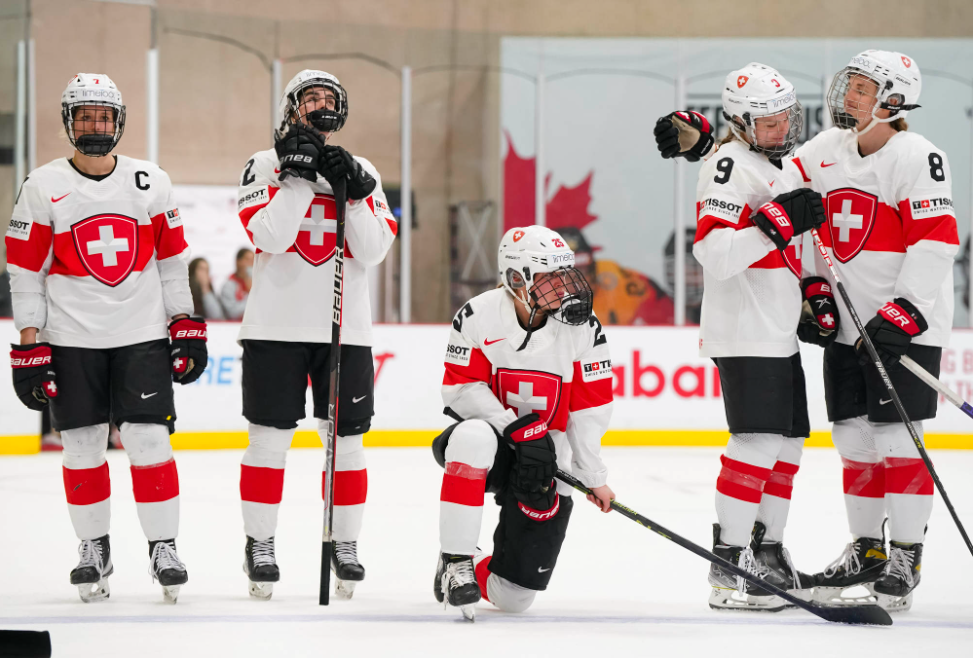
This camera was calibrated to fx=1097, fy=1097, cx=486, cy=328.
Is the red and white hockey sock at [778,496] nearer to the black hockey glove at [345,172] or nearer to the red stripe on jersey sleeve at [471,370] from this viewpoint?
the red stripe on jersey sleeve at [471,370]

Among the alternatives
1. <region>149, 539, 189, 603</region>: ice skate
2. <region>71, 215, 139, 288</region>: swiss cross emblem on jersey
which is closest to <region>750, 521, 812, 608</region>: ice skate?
<region>149, 539, 189, 603</region>: ice skate

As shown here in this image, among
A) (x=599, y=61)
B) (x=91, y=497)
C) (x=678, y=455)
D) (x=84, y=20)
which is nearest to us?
(x=91, y=497)

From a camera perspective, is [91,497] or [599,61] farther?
[599,61]

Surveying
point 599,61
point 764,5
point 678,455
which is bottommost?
point 678,455

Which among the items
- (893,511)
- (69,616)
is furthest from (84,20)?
(893,511)

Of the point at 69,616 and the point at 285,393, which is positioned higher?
the point at 285,393

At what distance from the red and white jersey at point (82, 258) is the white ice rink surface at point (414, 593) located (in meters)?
0.74

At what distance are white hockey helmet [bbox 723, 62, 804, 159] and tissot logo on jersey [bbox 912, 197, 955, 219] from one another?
372mm

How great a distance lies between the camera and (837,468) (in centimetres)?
619

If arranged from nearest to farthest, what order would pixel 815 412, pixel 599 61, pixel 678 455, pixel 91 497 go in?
pixel 91 497 < pixel 678 455 < pixel 815 412 < pixel 599 61

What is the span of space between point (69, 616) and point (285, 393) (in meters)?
0.78

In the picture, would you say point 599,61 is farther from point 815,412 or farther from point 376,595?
point 376,595

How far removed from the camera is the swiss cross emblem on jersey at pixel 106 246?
2.96 metres

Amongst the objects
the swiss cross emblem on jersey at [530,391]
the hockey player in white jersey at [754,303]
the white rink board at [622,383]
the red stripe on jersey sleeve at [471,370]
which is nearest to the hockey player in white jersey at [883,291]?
the hockey player in white jersey at [754,303]
